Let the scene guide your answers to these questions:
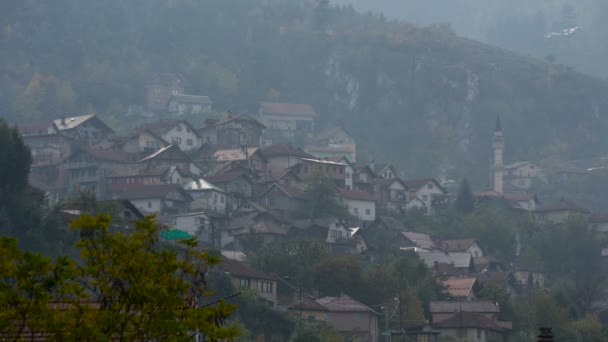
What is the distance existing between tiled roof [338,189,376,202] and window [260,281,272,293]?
28.8 meters

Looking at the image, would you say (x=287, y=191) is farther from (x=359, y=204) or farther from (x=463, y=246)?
(x=463, y=246)

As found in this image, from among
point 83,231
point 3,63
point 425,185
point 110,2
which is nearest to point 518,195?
point 425,185

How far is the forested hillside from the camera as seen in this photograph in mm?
158875

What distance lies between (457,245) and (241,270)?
30386mm

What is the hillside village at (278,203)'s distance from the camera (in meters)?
74.1

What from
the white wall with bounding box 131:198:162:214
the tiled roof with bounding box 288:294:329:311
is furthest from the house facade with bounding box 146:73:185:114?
the tiled roof with bounding box 288:294:329:311

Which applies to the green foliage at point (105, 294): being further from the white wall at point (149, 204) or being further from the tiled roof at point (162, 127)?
the tiled roof at point (162, 127)

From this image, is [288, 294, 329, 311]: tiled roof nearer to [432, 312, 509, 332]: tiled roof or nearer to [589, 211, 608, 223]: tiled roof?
[432, 312, 509, 332]: tiled roof

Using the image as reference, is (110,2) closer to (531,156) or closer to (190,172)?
(531,156)

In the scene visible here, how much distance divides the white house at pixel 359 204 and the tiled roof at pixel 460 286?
48.6 feet

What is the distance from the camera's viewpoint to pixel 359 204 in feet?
335

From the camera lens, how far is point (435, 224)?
108 meters

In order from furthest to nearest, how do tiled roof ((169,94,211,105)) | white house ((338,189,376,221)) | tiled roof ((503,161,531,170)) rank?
tiled roof ((169,94,211,105)) → tiled roof ((503,161,531,170)) → white house ((338,189,376,221))

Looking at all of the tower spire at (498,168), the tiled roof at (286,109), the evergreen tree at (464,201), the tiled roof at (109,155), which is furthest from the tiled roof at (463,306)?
the tiled roof at (286,109)
